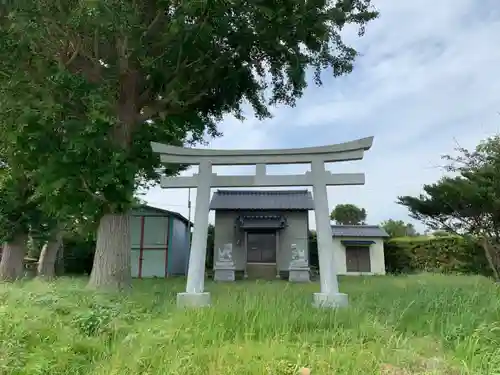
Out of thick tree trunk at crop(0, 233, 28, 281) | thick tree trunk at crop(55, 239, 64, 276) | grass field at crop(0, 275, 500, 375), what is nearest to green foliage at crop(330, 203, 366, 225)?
thick tree trunk at crop(55, 239, 64, 276)

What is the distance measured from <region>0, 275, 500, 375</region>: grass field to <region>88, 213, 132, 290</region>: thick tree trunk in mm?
2072

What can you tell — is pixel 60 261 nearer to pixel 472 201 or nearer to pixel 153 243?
pixel 153 243

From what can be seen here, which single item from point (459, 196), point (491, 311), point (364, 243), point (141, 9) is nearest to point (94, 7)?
point (141, 9)

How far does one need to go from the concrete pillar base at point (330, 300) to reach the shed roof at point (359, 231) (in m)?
14.3

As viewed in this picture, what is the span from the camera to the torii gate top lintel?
20.9 ft

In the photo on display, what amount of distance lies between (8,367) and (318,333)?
2.74 meters

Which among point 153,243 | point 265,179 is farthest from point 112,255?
point 153,243

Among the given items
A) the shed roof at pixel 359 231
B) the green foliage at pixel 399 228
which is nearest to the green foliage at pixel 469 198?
the shed roof at pixel 359 231

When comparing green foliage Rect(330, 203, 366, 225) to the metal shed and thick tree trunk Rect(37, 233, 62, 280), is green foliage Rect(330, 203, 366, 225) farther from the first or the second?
thick tree trunk Rect(37, 233, 62, 280)

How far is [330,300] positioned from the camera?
17.8 ft

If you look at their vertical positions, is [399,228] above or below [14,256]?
above

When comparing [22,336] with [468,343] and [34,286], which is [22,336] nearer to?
[34,286]

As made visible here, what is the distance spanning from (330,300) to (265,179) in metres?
2.21

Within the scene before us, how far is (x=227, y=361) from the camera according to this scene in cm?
330
